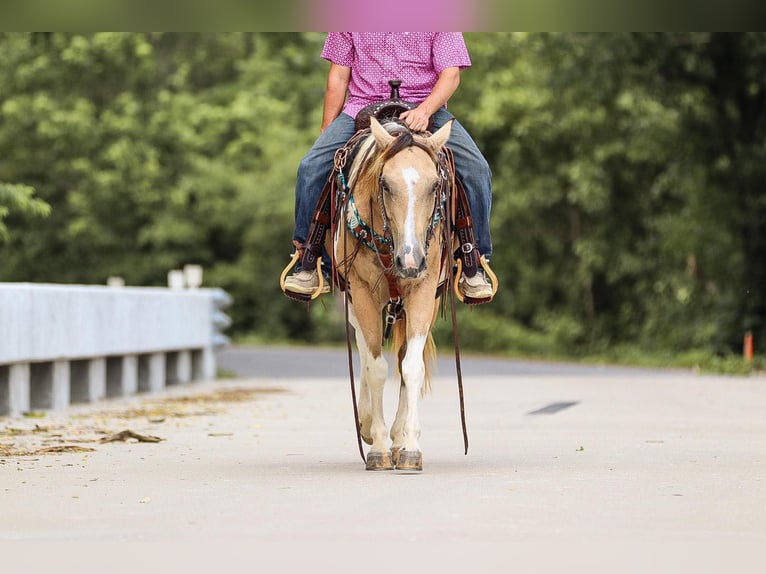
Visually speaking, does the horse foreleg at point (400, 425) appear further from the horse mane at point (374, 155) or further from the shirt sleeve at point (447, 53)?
the shirt sleeve at point (447, 53)

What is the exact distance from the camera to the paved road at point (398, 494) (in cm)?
709

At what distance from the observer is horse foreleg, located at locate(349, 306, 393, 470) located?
11.4m

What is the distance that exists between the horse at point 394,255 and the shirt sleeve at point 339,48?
0.94 m

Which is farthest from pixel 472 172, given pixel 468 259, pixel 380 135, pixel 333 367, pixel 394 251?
pixel 333 367

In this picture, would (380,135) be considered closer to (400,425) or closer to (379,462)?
(400,425)

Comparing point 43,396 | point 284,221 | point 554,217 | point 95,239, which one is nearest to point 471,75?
point 554,217

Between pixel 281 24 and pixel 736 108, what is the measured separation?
2584 centimetres

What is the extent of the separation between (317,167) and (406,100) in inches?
29.7

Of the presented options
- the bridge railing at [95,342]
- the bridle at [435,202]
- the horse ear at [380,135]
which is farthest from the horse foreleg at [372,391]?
the bridge railing at [95,342]

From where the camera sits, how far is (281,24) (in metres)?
8.21

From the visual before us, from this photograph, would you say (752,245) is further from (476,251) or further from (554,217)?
(476,251)

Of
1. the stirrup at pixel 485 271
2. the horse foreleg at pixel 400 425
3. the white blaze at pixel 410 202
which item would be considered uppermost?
the white blaze at pixel 410 202

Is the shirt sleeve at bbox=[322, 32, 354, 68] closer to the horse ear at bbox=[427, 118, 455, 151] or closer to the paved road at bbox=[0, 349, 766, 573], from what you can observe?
the horse ear at bbox=[427, 118, 455, 151]

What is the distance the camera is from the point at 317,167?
11945 millimetres
